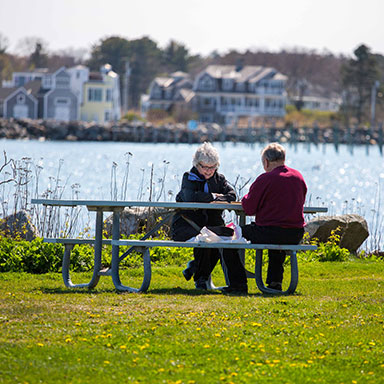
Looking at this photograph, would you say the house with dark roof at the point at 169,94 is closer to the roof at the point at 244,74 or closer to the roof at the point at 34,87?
the roof at the point at 244,74

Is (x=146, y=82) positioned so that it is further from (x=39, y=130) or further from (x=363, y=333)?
(x=363, y=333)

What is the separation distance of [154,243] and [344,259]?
4.63 metres

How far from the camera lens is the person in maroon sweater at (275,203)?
7988 mm

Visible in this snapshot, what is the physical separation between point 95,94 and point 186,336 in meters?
100

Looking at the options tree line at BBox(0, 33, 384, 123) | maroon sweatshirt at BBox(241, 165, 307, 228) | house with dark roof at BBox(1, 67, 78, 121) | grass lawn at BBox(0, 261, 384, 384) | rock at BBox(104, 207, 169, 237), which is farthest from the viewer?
tree line at BBox(0, 33, 384, 123)

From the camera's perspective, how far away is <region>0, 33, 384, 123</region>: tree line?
12069cm

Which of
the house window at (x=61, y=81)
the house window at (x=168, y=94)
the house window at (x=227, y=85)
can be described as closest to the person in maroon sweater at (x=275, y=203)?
the house window at (x=61, y=81)

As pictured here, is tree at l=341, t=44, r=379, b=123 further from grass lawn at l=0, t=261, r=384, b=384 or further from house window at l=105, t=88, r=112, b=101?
grass lawn at l=0, t=261, r=384, b=384

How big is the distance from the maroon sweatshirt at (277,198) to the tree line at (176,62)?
103m

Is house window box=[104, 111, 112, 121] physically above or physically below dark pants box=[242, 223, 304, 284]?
above

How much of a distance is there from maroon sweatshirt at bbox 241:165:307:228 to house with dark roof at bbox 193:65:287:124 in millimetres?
97693

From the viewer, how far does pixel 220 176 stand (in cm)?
859

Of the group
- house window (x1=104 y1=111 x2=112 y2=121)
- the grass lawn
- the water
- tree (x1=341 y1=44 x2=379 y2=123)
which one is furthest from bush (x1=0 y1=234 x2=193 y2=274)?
house window (x1=104 y1=111 x2=112 y2=121)

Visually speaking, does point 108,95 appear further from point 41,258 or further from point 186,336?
point 186,336
